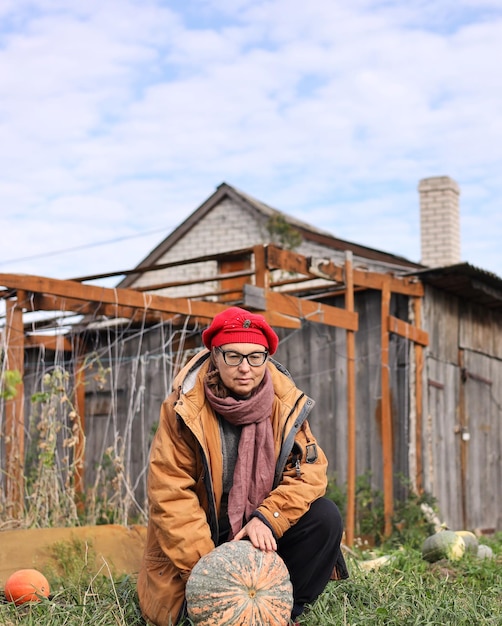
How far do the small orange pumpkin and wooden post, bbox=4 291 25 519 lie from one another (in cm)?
197

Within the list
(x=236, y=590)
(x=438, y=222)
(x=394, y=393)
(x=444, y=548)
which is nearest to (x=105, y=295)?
(x=444, y=548)

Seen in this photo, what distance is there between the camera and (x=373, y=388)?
1003 cm

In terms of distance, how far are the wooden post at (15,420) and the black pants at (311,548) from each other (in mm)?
3092

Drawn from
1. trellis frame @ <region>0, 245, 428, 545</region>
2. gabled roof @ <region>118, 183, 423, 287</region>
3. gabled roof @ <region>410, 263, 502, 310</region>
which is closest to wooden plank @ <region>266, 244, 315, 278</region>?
trellis frame @ <region>0, 245, 428, 545</region>

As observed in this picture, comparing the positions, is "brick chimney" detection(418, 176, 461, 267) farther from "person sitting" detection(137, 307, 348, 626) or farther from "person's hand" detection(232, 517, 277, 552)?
"person's hand" detection(232, 517, 277, 552)

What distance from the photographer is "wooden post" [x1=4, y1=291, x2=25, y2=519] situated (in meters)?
6.87

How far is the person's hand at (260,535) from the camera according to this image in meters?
3.98

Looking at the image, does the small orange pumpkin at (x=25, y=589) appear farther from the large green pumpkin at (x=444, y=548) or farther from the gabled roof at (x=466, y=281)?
the gabled roof at (x=466, y=281)

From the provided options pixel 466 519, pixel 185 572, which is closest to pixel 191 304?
pixel 185 572

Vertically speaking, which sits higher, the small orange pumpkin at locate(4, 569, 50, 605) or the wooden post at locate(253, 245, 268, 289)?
the wooden post at locate(253, 245, 268, 289)

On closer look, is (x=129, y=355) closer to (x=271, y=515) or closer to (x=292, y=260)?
(x=292, y=260)

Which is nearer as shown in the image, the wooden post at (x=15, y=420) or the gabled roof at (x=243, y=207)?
the wooden post at (x=15, y=420)

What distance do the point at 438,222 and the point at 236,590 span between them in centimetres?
1145

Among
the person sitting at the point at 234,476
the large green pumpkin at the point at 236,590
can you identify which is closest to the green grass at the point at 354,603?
the person sitting at the point at 234,476
